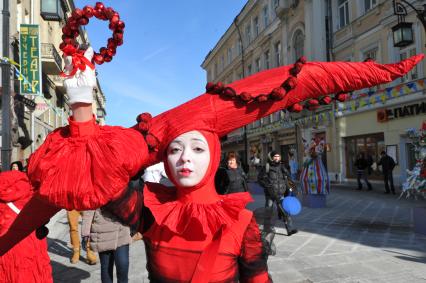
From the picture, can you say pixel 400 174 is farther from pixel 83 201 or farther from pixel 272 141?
pixel 83 201

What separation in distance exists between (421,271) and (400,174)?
10.1m

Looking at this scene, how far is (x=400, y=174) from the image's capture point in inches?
540

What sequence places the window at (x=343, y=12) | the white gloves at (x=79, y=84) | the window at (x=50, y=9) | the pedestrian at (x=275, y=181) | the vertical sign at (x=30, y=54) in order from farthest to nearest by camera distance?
the window at (x=343, y=12), the vertical sign at (x=30, y=54), the window at (x=50, y=9), the pedestrian at (x=275, y=181), the white gloves at (x=79, y=84)

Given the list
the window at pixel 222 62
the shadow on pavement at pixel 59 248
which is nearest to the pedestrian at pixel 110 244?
the shadow on pavement at pixel 59 248

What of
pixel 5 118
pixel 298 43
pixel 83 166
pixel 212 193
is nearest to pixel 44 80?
pixel 5 118

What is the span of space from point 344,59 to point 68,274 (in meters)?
15.7

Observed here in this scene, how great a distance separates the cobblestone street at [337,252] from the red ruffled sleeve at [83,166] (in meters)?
3.65

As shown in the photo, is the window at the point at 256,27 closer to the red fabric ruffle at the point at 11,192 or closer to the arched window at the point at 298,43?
the arched window at the point at 298,43

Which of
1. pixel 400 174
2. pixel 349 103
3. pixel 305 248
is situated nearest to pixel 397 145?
pixel 400 174

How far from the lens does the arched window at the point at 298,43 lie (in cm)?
2132

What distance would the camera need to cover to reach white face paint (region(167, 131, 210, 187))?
1.67m

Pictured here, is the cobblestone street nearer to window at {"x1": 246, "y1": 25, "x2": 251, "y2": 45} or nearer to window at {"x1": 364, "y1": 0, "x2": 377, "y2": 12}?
window at {"x1": 364, "y1": 0, "x2": 377, "y2": 12}

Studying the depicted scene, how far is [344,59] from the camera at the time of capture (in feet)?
57.0

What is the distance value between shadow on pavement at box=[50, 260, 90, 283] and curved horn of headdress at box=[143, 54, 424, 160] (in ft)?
12.5
